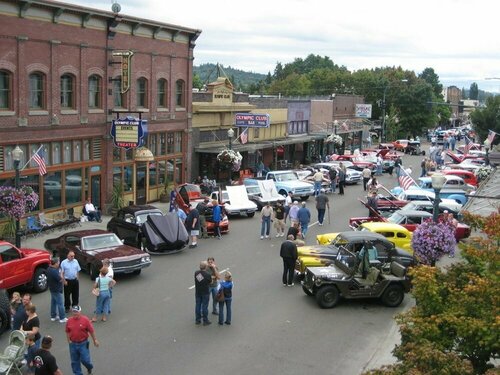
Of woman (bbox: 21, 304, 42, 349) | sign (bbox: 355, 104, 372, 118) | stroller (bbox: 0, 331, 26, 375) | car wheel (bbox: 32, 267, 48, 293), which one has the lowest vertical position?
car wheel (bbox: 32, 267, 48, 293)

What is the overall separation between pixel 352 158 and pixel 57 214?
2938cm

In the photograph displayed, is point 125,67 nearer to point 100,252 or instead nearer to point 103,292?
point 100,252

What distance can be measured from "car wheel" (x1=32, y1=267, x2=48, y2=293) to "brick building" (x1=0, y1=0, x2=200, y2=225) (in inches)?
340

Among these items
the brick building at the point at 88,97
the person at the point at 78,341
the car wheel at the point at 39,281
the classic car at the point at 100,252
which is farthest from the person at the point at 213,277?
the brick building at the point at 88,97

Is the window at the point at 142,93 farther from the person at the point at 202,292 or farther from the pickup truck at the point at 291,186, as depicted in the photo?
the person at the point at 202,292

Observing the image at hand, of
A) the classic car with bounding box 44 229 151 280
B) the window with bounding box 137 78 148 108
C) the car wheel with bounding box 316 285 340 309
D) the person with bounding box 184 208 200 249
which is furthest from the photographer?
the window with bounding box 137 78 148 108

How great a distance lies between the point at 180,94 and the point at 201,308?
23.8 m

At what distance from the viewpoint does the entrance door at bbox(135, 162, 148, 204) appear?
35000mm

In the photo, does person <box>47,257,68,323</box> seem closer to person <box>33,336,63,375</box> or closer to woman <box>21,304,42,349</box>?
woman <box>21,304,42,349</box>

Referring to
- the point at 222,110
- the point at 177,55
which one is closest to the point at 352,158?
the point at 222,110

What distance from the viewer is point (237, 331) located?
15.8 metres

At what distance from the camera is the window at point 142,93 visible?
34906 millimetres

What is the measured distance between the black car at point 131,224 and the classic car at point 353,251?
6724 mm

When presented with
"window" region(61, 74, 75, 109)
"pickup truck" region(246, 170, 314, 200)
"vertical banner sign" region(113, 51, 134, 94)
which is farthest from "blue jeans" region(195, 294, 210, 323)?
"pickup truck" region(246, 170, 314, 200)
